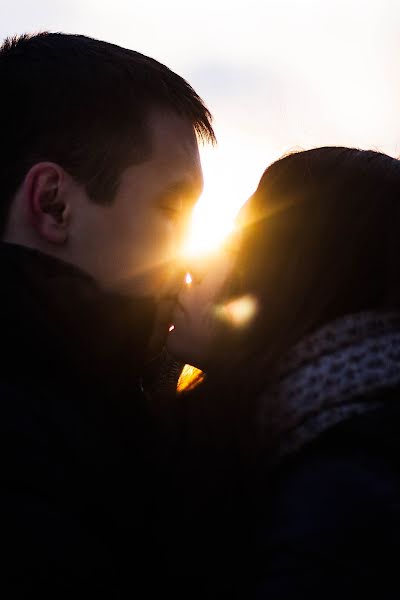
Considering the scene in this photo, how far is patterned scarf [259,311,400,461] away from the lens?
169 centimetres

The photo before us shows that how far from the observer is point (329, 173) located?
2189 millimetres

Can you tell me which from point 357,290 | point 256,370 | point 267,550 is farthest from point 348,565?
point 357,290

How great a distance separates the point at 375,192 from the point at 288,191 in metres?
0.30

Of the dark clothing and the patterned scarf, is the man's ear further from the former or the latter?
the dark clothing

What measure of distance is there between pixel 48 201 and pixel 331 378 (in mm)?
1192

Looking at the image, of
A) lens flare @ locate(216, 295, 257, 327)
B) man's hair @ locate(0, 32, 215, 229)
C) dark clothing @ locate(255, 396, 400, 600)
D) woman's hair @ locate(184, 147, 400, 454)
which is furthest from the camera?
man's hair @ locate(0, 32, 215, 229)

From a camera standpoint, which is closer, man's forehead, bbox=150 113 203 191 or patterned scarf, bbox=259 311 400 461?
patterned scarf, bbox=259 311 400 461

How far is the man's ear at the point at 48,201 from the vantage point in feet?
7.27

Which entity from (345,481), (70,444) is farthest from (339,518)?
(70,444)

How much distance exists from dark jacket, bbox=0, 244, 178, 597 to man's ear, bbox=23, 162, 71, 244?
0.99 ft

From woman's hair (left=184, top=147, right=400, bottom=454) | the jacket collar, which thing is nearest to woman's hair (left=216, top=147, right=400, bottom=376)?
woman's hair (left=184, top=147, right=400, bottom=454)

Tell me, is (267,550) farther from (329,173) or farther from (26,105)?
(26,105)

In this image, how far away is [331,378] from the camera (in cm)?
172

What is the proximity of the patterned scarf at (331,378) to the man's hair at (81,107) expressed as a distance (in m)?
0.96
